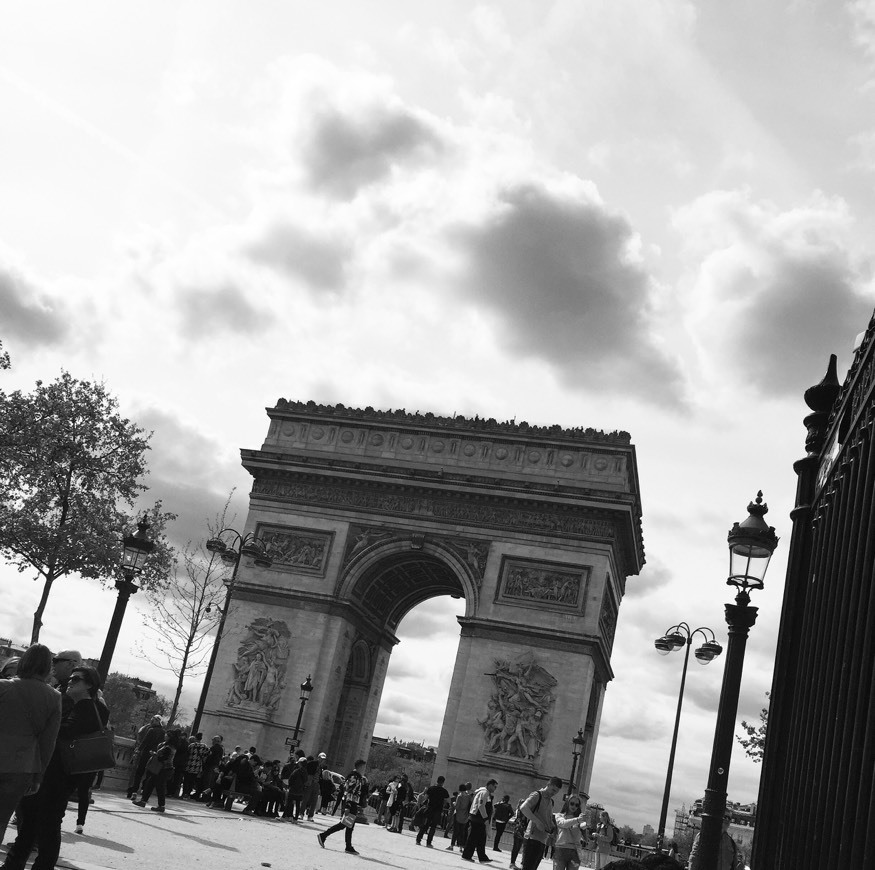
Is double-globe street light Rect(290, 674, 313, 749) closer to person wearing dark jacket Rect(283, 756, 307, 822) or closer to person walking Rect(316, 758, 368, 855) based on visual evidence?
person wearing dark jacket Rect(283, 756, 307, 822)

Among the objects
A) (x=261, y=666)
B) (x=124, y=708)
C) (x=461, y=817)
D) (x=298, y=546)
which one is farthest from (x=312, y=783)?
(x=124, y=708)

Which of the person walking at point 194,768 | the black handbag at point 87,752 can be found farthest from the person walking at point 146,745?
the black handbag at point 87,752

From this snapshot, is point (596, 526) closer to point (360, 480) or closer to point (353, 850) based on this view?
point (360, 480)

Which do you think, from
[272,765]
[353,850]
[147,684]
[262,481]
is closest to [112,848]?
[353,850]

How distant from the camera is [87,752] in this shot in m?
8.69

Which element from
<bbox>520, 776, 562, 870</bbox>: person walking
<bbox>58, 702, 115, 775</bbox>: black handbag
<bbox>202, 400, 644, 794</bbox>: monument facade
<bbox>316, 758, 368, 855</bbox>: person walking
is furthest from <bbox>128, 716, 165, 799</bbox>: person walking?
<bbox>202, 400, 644, 794</bbox>: monument facade

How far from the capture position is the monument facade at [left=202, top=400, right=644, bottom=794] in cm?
3556

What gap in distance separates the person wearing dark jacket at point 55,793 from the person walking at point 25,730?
2.14ft

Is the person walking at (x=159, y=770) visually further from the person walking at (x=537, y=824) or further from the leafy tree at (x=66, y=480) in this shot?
the leafy tree at (x=66, y=480)

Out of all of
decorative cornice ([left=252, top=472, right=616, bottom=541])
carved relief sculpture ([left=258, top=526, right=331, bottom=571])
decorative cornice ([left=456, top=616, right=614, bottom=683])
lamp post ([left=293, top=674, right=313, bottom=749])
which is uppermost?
decorative cornice ([left=252, top=472, right=616, bottom=541])

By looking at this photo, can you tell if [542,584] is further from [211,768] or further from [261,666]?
[211,768]

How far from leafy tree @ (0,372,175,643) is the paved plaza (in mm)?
14426

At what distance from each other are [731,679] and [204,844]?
24.0 ft

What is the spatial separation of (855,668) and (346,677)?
38.1 metres
